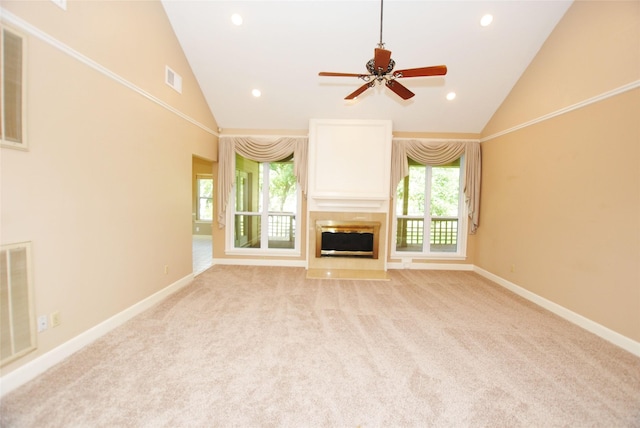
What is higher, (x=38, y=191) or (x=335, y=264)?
(x=38, y=191)

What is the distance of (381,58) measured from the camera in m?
2.33

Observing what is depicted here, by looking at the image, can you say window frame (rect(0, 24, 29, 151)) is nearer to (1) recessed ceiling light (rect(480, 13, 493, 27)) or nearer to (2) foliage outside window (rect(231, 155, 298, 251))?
(2) foliage outside window (rect(231, 155, 298, 251))

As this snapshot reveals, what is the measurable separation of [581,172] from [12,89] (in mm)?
5090

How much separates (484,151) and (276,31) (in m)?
4.07

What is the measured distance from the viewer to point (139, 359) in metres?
2.29

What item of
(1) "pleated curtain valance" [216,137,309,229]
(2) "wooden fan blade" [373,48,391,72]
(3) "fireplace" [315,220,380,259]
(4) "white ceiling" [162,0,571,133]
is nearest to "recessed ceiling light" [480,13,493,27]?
(4) "white ceiling" [162,0,571,133]

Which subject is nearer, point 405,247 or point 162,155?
point 162,155

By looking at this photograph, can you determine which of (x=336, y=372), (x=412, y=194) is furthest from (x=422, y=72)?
(x=412, y=194)

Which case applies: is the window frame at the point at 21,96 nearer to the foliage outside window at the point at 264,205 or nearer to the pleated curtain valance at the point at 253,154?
the pleated curtain valance at the point at 253,154

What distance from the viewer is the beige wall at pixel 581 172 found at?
104 inches

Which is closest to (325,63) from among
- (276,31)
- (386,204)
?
(276,31)

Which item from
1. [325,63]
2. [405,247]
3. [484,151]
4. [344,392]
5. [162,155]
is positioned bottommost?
[344,392]

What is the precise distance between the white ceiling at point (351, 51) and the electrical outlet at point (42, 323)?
11.3ft

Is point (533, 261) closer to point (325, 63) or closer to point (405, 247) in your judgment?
point (405, 247)
